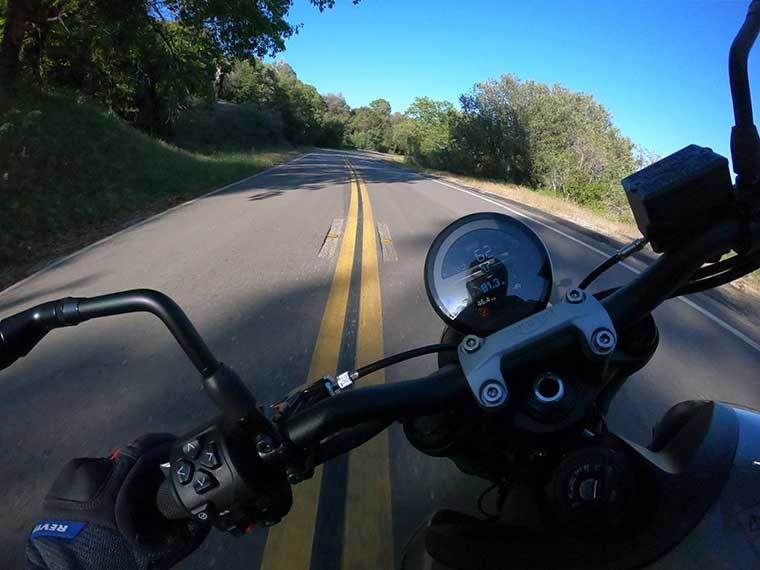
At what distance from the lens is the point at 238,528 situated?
81 cm

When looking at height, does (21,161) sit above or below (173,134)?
below

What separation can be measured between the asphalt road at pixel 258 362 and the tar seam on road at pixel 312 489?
0.01 meters

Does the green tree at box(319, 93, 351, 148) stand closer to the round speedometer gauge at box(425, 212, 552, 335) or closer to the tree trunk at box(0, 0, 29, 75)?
the tree trunk at box(0, 0, 29, 75)

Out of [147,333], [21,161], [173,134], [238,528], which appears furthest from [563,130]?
[238,528]

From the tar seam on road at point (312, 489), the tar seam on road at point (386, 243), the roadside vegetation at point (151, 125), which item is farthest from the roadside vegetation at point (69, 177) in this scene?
the tar seam on road at point (386, 243)

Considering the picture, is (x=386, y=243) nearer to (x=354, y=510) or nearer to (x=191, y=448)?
(x=354, y=510)

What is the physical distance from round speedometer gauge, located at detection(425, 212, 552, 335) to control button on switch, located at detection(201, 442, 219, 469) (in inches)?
23.5

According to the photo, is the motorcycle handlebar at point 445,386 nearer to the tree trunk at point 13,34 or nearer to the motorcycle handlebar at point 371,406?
the motorcycle handlebar at point 371,406

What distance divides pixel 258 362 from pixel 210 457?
244 cm

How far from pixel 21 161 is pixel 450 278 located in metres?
10.8

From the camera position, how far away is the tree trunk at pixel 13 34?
37.3ft

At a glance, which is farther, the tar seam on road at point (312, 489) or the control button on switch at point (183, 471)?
the tar seam on road at point (312, 489)

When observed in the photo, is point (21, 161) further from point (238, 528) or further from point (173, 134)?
point (173, 134)

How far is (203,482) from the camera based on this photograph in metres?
0.74
